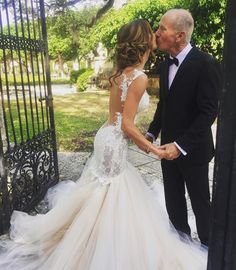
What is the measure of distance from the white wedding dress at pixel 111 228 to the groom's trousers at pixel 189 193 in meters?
0.22

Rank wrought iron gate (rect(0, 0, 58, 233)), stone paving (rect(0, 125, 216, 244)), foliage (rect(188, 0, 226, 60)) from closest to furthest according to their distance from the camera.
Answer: wrought iron gate (rect(0, 0, 58, 233)), stone paving (rect(0, 125, 216, 244)), foliage (rect(188, 0, 226, 60))

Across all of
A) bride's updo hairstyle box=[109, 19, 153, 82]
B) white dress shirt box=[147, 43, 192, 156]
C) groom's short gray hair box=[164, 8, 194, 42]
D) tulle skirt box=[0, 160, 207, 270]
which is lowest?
tulle skirt box=[0, 160, 207, 270]

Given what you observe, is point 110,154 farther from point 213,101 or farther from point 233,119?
point 233,119

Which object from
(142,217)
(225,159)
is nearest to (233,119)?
(225,159)

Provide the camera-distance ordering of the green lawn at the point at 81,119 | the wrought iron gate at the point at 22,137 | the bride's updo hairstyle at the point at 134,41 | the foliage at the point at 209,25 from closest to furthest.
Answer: the bride's updo hairstyle at the point at 134,41 → the wrought iron gate at the point at 22,137 → the green lawn at the point at 81,119 → the foliage at the point at 209,25

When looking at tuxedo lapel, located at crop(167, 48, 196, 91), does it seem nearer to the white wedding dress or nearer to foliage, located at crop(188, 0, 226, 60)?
the white wedding dress

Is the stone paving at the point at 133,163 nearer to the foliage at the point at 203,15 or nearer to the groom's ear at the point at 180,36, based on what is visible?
the groom's ear at the point at 180,36

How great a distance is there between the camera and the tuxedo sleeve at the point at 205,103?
2.29 metres

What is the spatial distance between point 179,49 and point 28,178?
2.42m

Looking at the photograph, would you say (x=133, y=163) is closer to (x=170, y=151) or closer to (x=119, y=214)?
(x=119, y=214)

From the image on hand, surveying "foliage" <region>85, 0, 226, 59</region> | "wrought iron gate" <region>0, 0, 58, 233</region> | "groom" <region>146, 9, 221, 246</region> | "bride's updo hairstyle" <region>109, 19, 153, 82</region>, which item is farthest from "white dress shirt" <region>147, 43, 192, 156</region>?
"foliage" <region>85, 0, 226, 59</region>

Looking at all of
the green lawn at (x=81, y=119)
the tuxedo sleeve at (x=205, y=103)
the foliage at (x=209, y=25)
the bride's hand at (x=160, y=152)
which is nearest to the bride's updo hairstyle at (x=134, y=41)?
the tuxedo sleeve at (x=205, y=103)

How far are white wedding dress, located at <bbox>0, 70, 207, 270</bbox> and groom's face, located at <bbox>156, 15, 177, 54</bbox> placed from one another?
0.28 meters

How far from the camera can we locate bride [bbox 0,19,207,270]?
237cm
